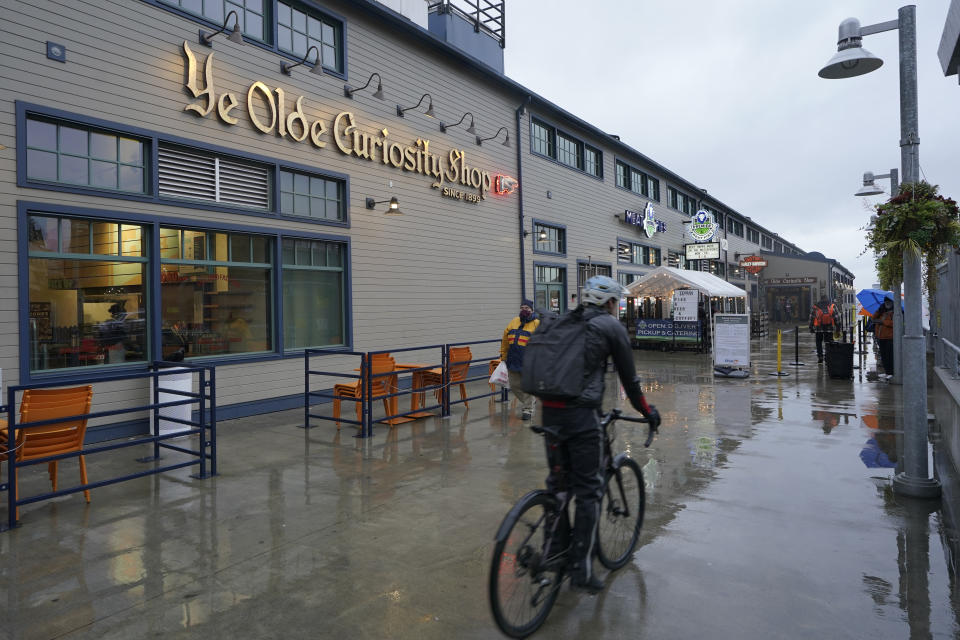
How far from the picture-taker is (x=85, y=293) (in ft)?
26.2

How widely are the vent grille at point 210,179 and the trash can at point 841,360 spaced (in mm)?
11817

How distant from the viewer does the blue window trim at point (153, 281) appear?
288 inches

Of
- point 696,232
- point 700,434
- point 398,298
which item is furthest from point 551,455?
point 696,232

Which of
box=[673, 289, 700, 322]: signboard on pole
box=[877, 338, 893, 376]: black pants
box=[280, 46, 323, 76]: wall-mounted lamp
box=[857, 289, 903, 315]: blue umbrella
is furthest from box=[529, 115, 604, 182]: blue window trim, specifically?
box=[877, 338, 893, 376]: black pants

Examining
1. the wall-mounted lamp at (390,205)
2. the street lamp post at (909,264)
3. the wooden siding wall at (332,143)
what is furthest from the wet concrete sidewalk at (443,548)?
the wall-mounted lamp at (390,205)

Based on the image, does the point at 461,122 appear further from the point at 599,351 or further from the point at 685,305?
the point at 599,351

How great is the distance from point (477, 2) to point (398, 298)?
30.2 feet

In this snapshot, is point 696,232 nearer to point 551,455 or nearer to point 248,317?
point 248,317

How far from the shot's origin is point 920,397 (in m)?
5.51

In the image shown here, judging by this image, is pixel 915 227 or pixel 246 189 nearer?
pixel 915 227

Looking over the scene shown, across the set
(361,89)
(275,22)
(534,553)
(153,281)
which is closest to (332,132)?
(361,89)

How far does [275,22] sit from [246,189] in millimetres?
2966

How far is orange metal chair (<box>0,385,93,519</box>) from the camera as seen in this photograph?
5219 mm

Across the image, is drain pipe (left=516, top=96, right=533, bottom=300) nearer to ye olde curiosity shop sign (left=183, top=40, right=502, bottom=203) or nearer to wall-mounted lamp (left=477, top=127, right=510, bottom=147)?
wall-mounted lamp (left=477, top=127, right=510, bottom=147)
